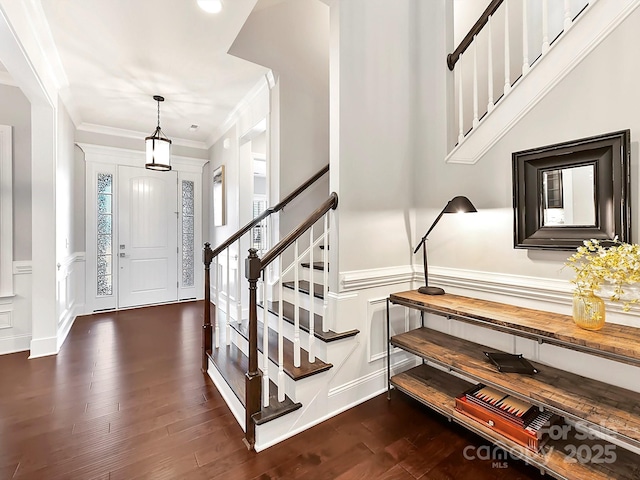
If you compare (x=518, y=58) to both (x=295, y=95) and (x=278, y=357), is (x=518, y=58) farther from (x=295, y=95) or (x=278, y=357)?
(x=278, y=357)

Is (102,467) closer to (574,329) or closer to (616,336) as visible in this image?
(574,329)

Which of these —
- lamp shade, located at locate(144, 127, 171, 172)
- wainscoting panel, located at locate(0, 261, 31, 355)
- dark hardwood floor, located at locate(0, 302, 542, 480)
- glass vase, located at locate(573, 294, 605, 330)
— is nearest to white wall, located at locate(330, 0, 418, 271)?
dark hardwood floor, located at locate(0, 302, 542, 480)

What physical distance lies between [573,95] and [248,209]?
3.29m

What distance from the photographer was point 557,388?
151 cm

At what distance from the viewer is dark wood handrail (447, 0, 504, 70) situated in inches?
79.3

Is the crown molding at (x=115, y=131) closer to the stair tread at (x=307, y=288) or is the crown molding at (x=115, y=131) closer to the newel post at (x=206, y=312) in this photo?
the newel post at (x=206, y=312)

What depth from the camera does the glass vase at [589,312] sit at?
1403 mm

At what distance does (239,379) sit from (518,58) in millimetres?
3481

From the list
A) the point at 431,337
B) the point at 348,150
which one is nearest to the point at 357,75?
the point at 348,150

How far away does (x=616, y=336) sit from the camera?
1.37 metres

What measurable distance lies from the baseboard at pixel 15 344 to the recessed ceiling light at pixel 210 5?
370 centimetres

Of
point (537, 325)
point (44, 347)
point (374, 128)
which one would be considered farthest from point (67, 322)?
point (537, 325)

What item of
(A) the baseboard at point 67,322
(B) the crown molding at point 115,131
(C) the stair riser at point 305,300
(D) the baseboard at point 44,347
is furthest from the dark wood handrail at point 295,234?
(B) the crown molding at point 115,131

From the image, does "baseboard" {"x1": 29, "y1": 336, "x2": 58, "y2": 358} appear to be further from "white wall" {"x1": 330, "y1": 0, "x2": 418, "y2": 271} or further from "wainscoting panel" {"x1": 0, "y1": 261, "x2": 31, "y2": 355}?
"white wall" {"x1": 330, "y1": 0, "x2": 418, "y2": 271}
